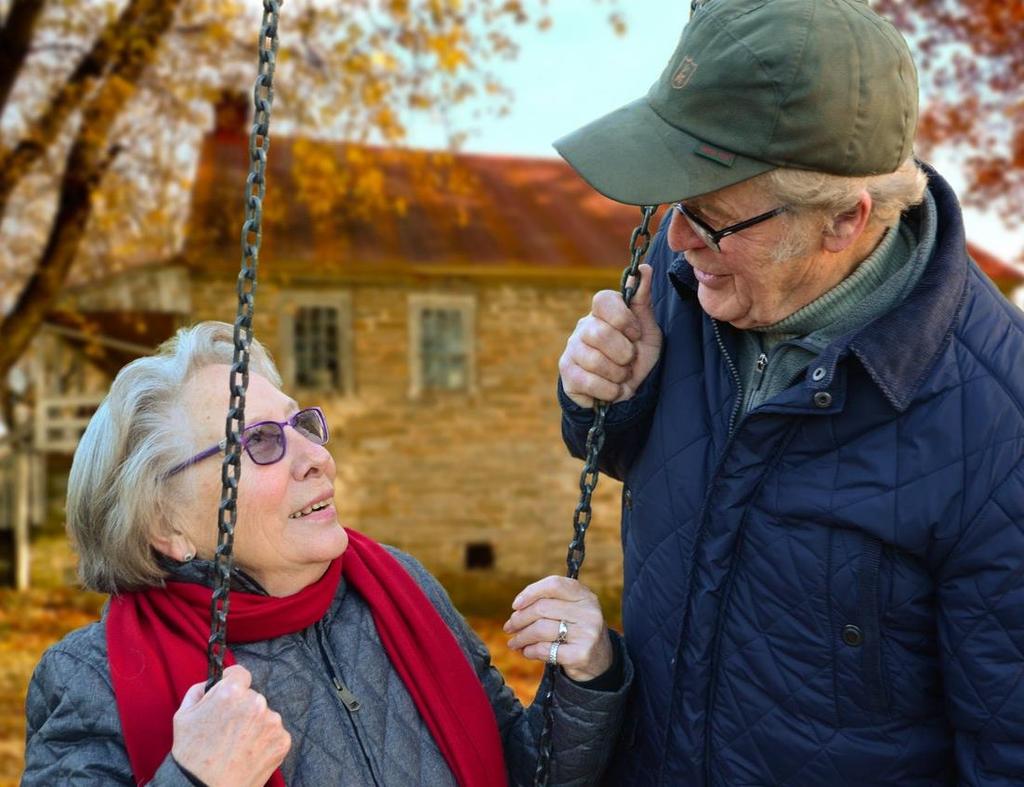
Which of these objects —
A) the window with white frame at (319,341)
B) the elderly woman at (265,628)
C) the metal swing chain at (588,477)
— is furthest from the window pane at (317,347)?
the metal swing chain at (588,477)

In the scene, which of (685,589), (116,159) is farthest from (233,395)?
(116,159)

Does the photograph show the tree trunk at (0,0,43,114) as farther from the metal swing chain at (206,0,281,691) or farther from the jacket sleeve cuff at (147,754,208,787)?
the jacket sleeve cuff at (147,754,208,787)

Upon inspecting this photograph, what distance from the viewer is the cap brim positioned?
173 cm

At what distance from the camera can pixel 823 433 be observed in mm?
1771

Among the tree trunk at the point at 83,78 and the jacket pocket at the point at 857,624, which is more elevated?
the tree trunk at the point at 83,78

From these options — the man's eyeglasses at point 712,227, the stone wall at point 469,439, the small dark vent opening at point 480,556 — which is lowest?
the small dark vent opening at point 480,556

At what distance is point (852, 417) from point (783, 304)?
25cm

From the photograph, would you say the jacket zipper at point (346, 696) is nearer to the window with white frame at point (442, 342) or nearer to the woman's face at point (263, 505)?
the woman's face at point (263, 505)

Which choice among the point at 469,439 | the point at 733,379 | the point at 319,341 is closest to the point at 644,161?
the point at 733,379

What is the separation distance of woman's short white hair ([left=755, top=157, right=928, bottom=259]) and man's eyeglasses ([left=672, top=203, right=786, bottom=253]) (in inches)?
1.3

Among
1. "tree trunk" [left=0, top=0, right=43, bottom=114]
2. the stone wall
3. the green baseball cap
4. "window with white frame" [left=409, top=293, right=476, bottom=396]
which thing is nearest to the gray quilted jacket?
the green baseball cap

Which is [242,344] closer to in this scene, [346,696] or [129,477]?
[129,477]

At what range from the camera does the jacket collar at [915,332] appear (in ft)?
5.54

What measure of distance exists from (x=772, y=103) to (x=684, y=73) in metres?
0.18
